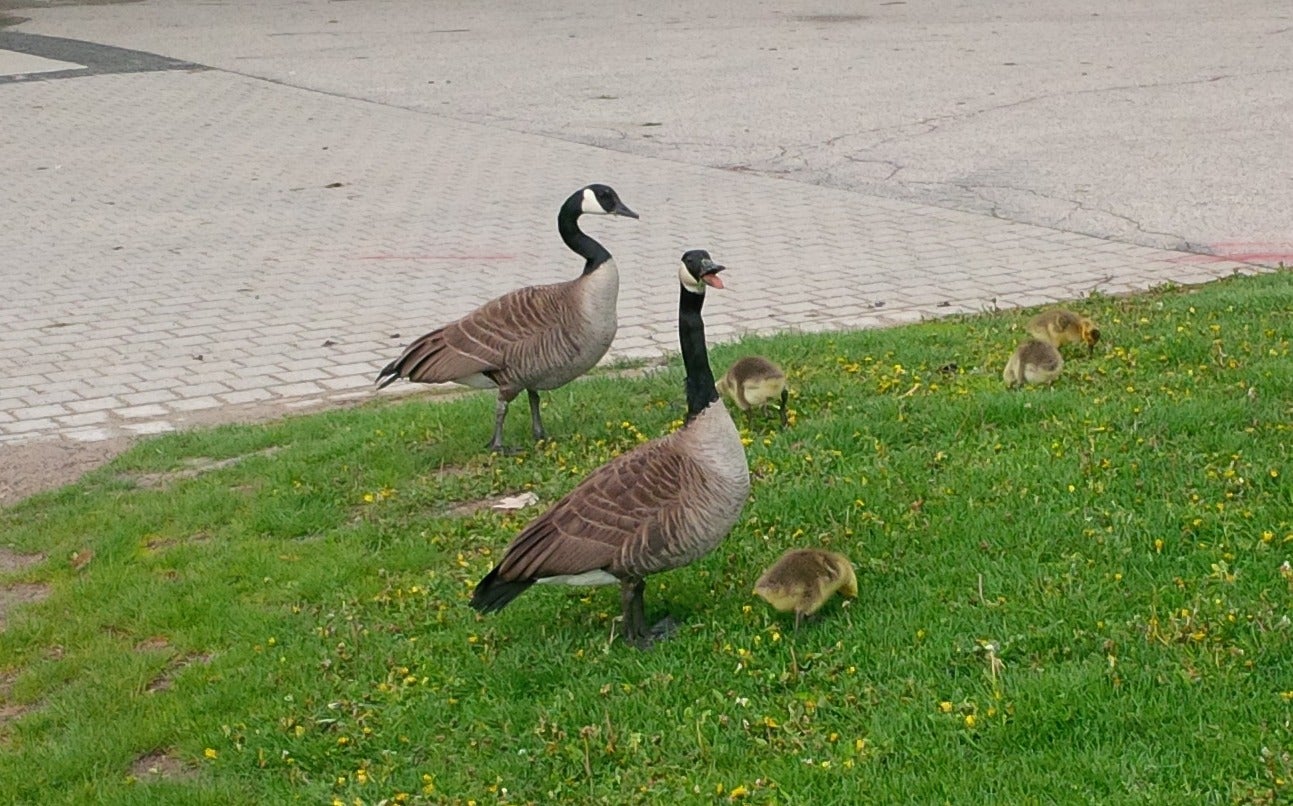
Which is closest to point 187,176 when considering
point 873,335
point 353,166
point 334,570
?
point 353,166

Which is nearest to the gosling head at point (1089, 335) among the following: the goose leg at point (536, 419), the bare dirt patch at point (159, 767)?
the goose leg at point (536, 419)

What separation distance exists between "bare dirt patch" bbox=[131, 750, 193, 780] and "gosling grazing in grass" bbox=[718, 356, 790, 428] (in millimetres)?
2920

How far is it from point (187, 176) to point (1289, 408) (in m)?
11.3

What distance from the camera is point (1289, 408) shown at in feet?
20.7

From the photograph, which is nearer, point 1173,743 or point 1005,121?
point 1173,743

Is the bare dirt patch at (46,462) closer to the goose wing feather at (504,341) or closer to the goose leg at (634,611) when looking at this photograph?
the goose wing feather at (504,341)

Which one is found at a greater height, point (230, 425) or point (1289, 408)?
point (1289, 408)

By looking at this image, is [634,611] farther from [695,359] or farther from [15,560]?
[15,560]

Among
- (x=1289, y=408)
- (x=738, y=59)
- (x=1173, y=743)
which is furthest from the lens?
(x=738, y=59)

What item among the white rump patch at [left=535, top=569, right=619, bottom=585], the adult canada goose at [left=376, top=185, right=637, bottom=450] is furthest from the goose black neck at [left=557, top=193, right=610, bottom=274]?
the white rump patch at [left=535, top=569, right=619, bottom=585]

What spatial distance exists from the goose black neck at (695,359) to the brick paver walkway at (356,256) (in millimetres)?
3886

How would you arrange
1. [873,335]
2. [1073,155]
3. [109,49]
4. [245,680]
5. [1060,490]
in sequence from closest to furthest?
1. [245,680]
2. [1060,490]
3. [873,335]
4. [1073,155]
5. [109,49]

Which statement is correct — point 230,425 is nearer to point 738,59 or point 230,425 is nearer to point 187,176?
point 187,176

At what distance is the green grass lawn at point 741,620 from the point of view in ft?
14.1
